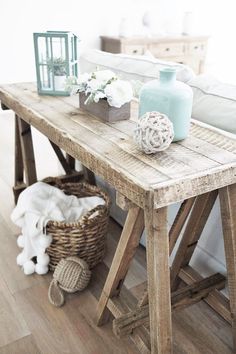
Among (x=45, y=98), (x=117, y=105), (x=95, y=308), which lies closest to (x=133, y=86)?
(x=117, y=105)

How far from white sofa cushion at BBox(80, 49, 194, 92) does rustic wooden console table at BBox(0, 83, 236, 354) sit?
1.28 feet

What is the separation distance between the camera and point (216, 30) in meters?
4.96

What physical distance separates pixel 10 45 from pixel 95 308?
3.37m

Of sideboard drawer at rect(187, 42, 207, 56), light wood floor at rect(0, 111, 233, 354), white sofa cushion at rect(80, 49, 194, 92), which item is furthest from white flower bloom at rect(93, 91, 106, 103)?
sideboard drawer at rect(187, 42, 207, 56)

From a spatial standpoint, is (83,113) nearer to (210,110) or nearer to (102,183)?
(210,110)

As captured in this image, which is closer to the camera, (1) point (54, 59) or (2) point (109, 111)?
(2) point (109, 111)

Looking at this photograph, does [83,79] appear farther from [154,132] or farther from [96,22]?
[96,22]

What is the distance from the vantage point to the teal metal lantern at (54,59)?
5.47 feet

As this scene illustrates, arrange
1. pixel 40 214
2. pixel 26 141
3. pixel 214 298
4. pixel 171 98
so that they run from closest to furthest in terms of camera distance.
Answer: pixel 171 98 < pixel 214 298 < pixel 40 214 < pixel 26 141

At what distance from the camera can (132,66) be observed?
1869mm

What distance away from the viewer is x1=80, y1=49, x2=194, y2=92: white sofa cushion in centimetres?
162

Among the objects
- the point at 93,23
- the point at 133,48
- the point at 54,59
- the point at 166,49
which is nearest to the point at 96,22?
→ the point at 93,23

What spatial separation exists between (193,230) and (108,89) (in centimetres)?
62

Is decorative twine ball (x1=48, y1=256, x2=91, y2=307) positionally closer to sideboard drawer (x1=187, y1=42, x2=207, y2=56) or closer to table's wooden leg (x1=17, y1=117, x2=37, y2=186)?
table's wooden leg (x1=17, y1=117, x2=37, y2=186)
